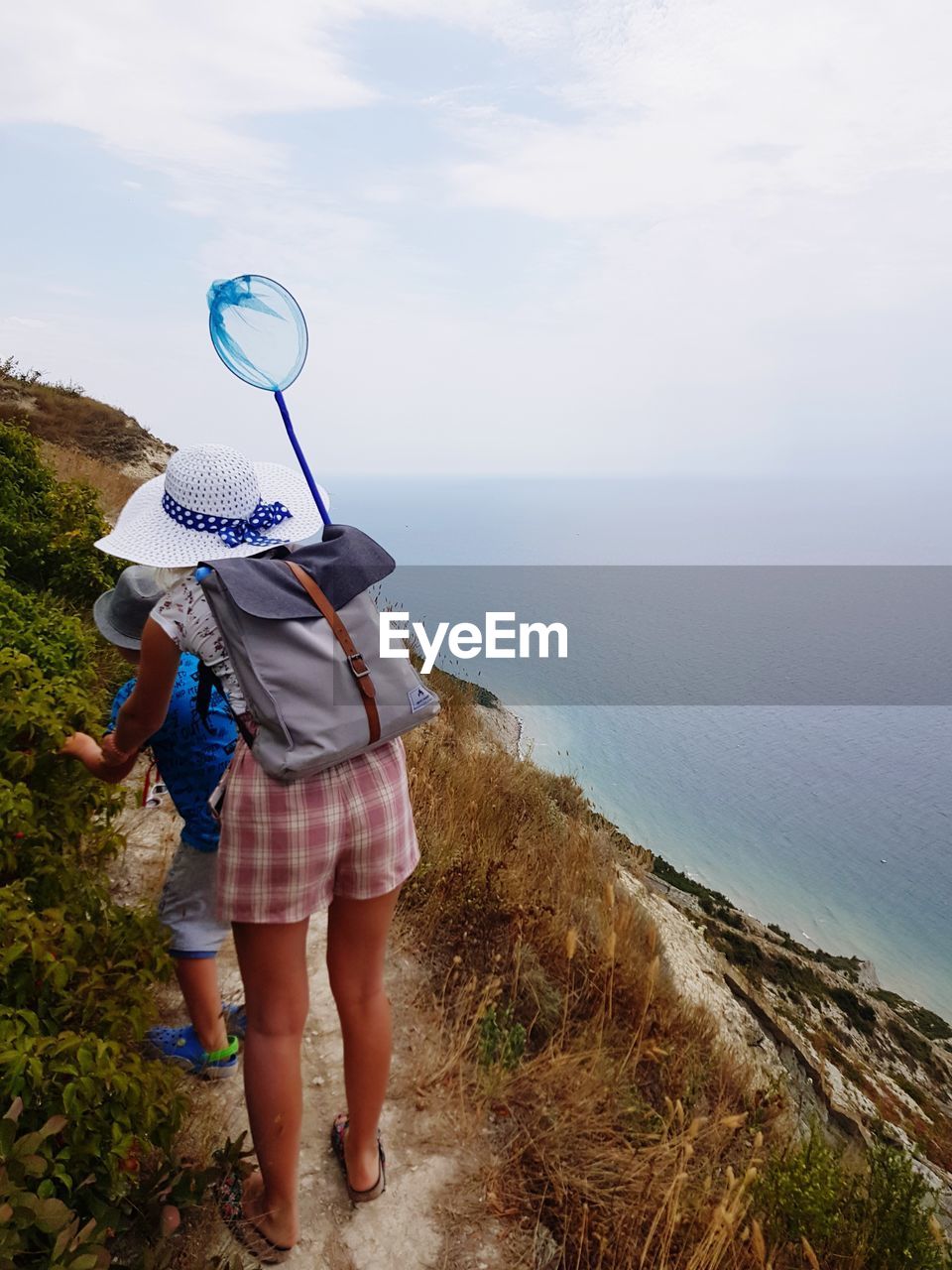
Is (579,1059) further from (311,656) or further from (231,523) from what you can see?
(231,523)

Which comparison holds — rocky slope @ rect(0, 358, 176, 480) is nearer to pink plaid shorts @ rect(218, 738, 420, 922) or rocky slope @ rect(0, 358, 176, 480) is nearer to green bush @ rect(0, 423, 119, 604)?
green bush @ rect(0, 423, 119, 604)

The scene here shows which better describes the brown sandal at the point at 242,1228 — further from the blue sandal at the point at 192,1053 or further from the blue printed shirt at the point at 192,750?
the blue printed shirt at the point at 192,750

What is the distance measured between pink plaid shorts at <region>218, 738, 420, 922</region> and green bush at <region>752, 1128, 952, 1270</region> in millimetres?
1967

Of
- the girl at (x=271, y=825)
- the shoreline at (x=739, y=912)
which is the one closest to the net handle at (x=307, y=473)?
the girl at (x=271, y=825)

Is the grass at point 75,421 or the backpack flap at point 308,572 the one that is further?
the grass at point 75,421

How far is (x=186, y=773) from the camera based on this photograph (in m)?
2.24

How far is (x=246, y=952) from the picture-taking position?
1.73 metres

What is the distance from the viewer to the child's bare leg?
2.42 metres

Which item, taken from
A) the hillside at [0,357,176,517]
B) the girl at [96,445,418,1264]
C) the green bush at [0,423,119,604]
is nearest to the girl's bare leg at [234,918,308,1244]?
the girl at [96,445,418,1264]

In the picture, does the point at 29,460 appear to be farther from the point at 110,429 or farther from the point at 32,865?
the point at 110,429

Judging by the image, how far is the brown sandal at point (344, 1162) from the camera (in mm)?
2297

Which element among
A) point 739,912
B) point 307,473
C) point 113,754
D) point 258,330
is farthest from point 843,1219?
point 739,912
